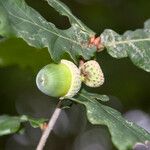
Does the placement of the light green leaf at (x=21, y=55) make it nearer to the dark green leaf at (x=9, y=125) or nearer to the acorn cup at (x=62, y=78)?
the dark green leaf at (x=9, y=125)

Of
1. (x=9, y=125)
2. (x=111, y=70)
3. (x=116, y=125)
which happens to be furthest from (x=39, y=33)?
(x=111, y=70)

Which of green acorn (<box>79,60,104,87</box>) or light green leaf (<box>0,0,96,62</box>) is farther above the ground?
light green leaf (<box>0,0,96,62</box>)

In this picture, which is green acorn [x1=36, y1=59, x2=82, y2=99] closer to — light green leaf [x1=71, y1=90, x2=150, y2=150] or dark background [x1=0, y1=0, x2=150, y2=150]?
light green leaf [x1=71, y1=90, x2=150, y2=150]

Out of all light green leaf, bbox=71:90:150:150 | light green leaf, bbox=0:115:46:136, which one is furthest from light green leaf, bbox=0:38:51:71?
light green leaf, bbox=71:90:150:150

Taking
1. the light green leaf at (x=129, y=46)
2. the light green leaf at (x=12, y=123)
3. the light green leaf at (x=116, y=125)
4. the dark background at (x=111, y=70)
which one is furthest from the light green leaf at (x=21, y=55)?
the dark background at (x=111, y=70)

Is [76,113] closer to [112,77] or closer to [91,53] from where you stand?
[112,77]

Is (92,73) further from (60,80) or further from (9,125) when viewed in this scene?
(9,125)
